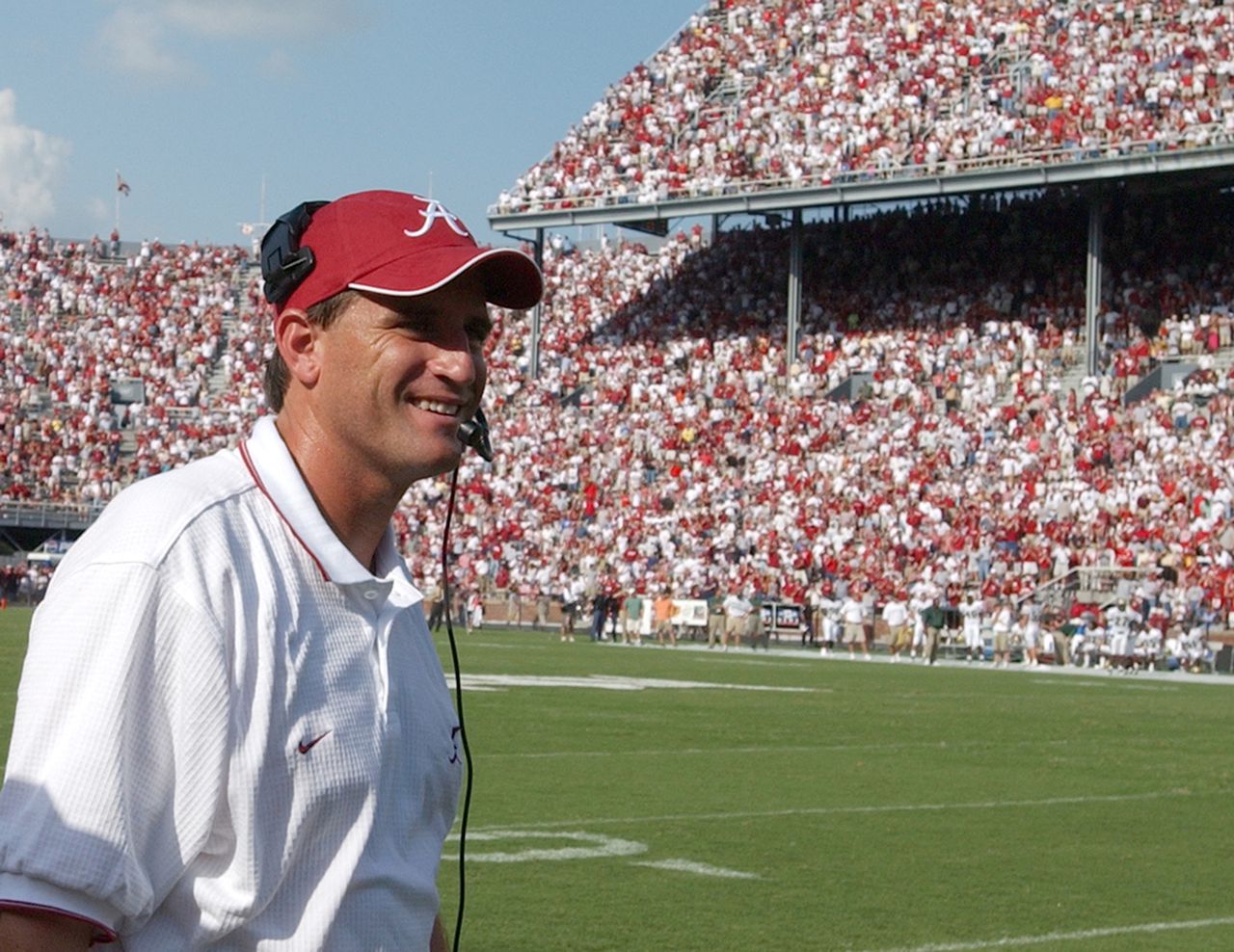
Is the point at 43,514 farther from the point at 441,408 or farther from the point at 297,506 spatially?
the point at 297,506

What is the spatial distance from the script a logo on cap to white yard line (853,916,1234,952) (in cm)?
535

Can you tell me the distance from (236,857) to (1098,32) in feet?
135

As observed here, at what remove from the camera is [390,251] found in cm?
245

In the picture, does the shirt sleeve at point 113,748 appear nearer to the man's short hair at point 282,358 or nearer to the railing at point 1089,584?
the man's short hair at point 282,358

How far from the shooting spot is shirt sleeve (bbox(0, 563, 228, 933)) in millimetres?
2041

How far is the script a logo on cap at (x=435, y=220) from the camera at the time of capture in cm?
245

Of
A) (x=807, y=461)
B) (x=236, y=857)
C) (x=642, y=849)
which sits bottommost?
(x=642, y=849)

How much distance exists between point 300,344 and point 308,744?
0.58 meters

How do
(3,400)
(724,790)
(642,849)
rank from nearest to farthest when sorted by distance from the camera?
1. (642,849)
2. (724,790)
3. (3,400)

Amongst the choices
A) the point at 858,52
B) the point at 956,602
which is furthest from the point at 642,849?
the point at 858,52

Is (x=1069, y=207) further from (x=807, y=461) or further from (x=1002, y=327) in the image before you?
(x=807, y=461)

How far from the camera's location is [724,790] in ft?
39.3

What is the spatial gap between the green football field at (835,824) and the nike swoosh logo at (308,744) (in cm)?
498

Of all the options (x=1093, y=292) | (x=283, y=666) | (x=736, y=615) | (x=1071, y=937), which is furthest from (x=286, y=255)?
(x=1093, y=292)
